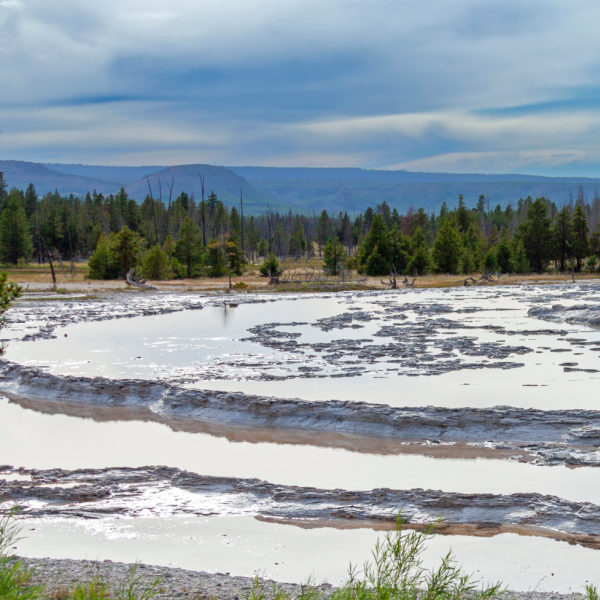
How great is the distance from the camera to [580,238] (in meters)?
82.1

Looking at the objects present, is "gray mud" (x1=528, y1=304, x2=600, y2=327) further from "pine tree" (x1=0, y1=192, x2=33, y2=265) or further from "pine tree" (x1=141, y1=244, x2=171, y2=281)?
"pine tree" (x1=0, y1=192, x2=33, y2=265)

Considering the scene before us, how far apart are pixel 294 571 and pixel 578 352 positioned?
18.2m

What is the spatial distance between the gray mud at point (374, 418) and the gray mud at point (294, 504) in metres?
2.56

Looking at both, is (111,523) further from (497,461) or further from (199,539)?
(497,461)

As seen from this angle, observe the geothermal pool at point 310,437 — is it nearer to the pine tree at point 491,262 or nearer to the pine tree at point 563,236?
the pine tree at point 491,262

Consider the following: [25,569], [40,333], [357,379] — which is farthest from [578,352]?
[40,333]

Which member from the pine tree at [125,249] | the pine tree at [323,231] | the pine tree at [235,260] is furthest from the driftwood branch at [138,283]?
the pine tree at [323,231]

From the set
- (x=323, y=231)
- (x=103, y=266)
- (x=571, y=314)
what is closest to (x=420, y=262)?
(x=103, y=266)

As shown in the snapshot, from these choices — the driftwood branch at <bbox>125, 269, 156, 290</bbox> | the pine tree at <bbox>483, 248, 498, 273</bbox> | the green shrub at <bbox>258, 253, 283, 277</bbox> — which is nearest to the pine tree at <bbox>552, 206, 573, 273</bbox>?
the pine tree at <bbox>483, 248, 498, 273</bbox>

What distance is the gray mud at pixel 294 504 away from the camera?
29.5 feet

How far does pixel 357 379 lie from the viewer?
60.7 feet

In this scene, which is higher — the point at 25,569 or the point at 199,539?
the point at 25,569

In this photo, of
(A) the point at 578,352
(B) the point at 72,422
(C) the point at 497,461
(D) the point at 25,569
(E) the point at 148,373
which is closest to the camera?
(D) the point at 25,569

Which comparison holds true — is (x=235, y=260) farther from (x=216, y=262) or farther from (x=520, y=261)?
(x=520, y=261)
